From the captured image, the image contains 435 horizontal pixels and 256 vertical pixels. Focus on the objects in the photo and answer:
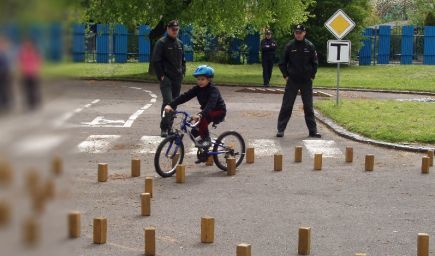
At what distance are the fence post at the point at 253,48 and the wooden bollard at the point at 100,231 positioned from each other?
141ft

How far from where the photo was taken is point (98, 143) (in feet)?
46.2

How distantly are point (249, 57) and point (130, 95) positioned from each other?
25.3 metres

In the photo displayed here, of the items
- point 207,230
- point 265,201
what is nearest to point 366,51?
point 265,201

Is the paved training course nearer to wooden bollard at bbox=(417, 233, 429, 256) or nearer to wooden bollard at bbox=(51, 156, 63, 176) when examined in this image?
wooden bollard at bbox=(417, 233, 429, 256)

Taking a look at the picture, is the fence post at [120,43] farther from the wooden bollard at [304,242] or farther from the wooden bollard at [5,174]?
the wooden bollard at [5,174]

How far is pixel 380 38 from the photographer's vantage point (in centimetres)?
5097

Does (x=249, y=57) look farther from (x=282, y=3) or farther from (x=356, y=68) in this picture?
(x=282, y=3)

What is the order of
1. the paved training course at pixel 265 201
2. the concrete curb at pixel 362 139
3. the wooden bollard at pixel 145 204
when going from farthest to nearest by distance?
1. the concrete curb at pixel 362 139
2. the wooden bollard at pixel 145 204
3. the paved training course at pixel 265 201

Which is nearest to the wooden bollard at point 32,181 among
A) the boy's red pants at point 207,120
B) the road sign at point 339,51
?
the boy's red pants at point 207,120

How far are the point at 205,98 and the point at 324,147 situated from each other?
10.8 feet

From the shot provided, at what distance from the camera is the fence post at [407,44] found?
50906 mm

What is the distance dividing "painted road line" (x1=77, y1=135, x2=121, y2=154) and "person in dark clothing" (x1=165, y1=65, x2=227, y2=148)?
2.04m

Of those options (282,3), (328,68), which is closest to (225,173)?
(282,3)

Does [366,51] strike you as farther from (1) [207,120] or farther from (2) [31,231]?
(2) [31,231]
